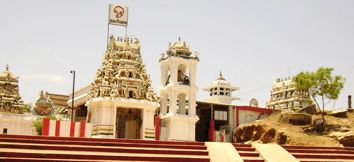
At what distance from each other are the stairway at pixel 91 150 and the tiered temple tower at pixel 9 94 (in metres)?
33.7

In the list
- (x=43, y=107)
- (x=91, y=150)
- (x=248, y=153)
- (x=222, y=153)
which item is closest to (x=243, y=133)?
(x=43, y=107)

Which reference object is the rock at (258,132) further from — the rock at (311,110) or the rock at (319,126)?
the rock at (311,110)

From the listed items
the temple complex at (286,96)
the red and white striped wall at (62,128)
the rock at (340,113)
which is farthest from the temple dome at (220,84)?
the red and white striped wall at (62,128)

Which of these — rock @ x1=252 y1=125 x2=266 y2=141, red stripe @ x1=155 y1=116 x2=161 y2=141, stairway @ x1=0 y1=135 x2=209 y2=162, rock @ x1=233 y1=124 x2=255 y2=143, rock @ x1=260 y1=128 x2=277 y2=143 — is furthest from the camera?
rock @ x1=233 y1=124 x2=255 y2=143

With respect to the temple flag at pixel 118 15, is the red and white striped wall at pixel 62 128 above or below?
below

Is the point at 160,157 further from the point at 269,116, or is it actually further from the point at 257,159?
the point at 269,116

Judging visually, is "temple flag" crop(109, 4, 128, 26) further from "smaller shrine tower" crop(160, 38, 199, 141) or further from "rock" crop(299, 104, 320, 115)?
"rock" crop(299, 104, 320, 115)

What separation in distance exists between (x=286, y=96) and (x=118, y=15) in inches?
1527

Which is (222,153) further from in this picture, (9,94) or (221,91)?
(221,91)

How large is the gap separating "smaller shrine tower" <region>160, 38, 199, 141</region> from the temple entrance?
352 cm

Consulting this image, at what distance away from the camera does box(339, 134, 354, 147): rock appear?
41.8 m

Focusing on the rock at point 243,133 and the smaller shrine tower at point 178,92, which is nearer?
the smaller shrine tower at point 178,92

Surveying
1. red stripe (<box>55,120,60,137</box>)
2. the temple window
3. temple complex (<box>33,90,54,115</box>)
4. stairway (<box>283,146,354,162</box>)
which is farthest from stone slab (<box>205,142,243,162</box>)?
temple complex (<box>33,90,54,115</box>)

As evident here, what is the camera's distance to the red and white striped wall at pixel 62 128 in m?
34.5
